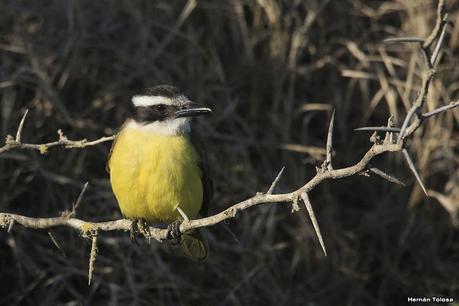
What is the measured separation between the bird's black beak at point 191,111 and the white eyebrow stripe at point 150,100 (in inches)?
3.2

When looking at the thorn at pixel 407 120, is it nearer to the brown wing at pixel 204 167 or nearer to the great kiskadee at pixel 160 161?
the great kiskadee at pixel 160 161

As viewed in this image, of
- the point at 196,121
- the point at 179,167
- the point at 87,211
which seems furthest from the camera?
the point at 196,121

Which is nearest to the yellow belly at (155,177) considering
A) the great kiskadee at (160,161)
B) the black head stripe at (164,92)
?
the great kiskadee at (160,161)

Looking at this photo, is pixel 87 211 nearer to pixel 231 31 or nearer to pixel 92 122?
pixel 92 122

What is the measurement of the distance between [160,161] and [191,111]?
0.35 m

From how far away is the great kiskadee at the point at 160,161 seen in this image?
398cm

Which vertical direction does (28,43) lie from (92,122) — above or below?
above

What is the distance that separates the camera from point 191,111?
13.6 ft


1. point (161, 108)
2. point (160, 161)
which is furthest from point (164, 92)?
point (160, 161)

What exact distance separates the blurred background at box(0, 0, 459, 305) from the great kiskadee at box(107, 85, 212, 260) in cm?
100

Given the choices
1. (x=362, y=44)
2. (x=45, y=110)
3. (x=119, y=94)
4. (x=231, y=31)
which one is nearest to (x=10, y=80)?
(x=45, y=110)

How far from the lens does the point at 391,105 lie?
5625 millimetres

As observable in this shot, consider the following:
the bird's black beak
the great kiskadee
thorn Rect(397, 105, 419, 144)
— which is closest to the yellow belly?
the great kiskadee

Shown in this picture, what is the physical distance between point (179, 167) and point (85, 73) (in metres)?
1.97
